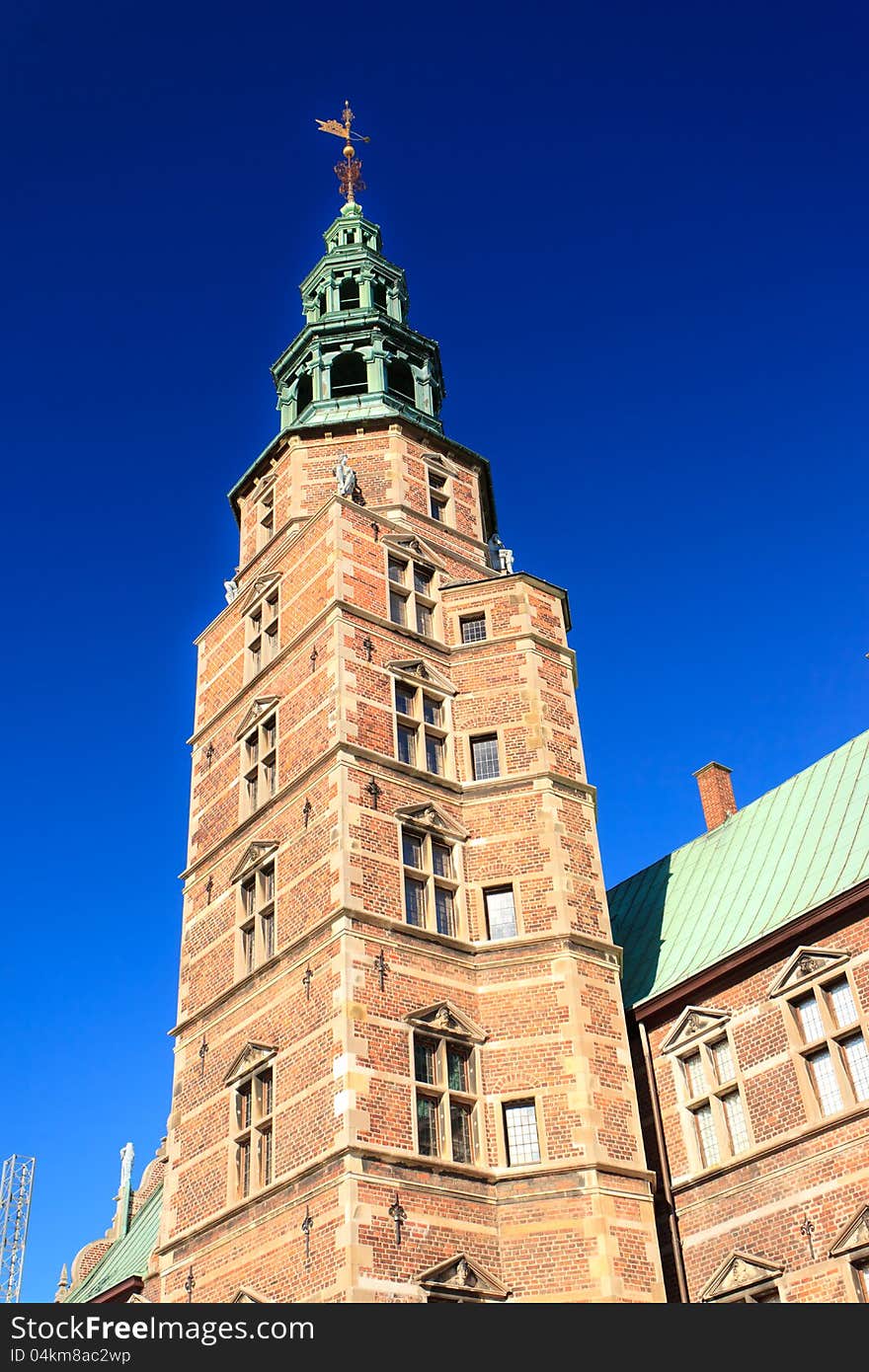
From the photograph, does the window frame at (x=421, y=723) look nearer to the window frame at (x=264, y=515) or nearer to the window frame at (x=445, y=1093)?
the window frame at (x=445, y=1093)

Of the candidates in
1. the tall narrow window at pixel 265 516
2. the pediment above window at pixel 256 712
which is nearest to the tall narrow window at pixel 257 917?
the pediment above window at pixel 256 712

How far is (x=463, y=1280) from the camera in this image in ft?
70.6

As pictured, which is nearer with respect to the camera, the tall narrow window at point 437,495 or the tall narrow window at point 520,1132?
the tall narrow window at point 520,1132

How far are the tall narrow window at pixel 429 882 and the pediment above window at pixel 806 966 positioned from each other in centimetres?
606

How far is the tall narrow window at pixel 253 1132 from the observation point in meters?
23.9

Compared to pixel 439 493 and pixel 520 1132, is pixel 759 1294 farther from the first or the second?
pixel 439 493

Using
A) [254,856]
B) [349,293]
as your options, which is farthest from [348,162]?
[254,856]

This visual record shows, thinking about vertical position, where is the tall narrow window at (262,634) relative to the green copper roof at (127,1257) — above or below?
above

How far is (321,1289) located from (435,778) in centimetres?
1015

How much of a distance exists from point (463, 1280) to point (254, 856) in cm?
948

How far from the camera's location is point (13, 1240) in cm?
5762

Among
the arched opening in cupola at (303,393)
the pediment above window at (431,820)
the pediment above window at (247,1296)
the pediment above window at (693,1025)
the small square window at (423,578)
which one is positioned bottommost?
the pediment above window at (247,1296)
